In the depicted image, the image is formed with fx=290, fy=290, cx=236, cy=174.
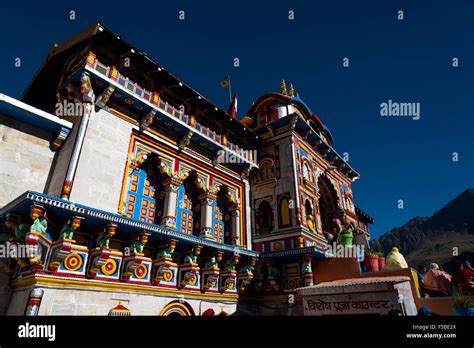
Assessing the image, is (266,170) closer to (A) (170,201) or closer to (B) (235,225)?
(B) (235,225)

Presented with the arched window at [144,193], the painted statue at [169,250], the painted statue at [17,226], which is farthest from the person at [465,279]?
the painted statue at [17,226]

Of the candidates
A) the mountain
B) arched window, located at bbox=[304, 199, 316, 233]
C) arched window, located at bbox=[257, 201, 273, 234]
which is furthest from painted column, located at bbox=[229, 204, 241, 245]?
the mountain

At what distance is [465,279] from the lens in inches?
295

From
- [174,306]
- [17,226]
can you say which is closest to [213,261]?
[174,306]

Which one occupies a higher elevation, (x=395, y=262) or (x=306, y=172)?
(x=306, y=172)

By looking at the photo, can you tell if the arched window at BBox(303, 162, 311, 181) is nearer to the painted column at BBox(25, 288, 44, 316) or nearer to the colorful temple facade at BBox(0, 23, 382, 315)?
the colorful temple facade at BBox(0, 23, 382, 315)

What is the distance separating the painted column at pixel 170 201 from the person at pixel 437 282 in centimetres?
808

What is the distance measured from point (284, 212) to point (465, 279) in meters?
6.49

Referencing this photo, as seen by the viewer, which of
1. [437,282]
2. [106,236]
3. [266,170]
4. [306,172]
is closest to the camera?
[106,236]

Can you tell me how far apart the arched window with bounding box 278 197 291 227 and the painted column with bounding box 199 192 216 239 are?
10.2ft

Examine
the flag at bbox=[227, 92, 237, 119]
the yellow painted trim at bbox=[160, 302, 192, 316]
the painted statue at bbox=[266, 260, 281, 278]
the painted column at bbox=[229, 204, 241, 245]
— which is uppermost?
the flag at bbox=[227, 92, 237, 119]

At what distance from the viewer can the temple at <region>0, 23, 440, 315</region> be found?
6582 mm

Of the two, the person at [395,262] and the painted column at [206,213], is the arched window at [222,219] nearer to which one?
the painted column at [206,213]

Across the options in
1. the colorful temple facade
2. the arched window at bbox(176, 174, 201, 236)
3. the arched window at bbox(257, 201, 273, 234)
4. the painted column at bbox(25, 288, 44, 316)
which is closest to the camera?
the painted column at bbox(25, 288, 44, 316)
